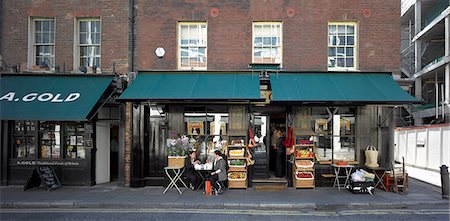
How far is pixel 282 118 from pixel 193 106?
3.49m

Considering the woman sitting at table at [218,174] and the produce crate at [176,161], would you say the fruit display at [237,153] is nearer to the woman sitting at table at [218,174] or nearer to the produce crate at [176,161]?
the woman sitting at table at [218,174]

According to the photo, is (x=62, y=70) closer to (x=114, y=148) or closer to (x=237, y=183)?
(x=114, y=148)

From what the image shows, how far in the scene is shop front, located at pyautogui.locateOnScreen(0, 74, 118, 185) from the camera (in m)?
11.5

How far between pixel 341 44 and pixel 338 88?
2119 millimetres

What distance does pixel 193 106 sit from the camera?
12117 millimetres

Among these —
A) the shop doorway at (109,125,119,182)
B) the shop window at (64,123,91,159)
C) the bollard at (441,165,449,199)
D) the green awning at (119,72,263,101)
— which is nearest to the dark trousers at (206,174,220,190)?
the green awning at (119,72,263,101)

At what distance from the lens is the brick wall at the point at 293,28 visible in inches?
470

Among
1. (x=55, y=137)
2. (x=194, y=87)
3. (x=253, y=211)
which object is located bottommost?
(x=253, y=211)

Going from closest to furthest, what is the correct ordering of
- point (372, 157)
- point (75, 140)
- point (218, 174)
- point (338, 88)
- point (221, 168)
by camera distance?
point (218, 174) < point (221, 168) < point (338, 88) < point (372, 157) < point (75, 140)

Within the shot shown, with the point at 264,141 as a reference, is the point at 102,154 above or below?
below

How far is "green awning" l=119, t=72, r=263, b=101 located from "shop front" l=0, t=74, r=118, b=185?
1.41 m

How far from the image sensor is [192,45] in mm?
12266

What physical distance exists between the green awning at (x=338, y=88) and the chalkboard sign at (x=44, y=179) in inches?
304

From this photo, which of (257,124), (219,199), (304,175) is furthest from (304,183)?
(219,199)
